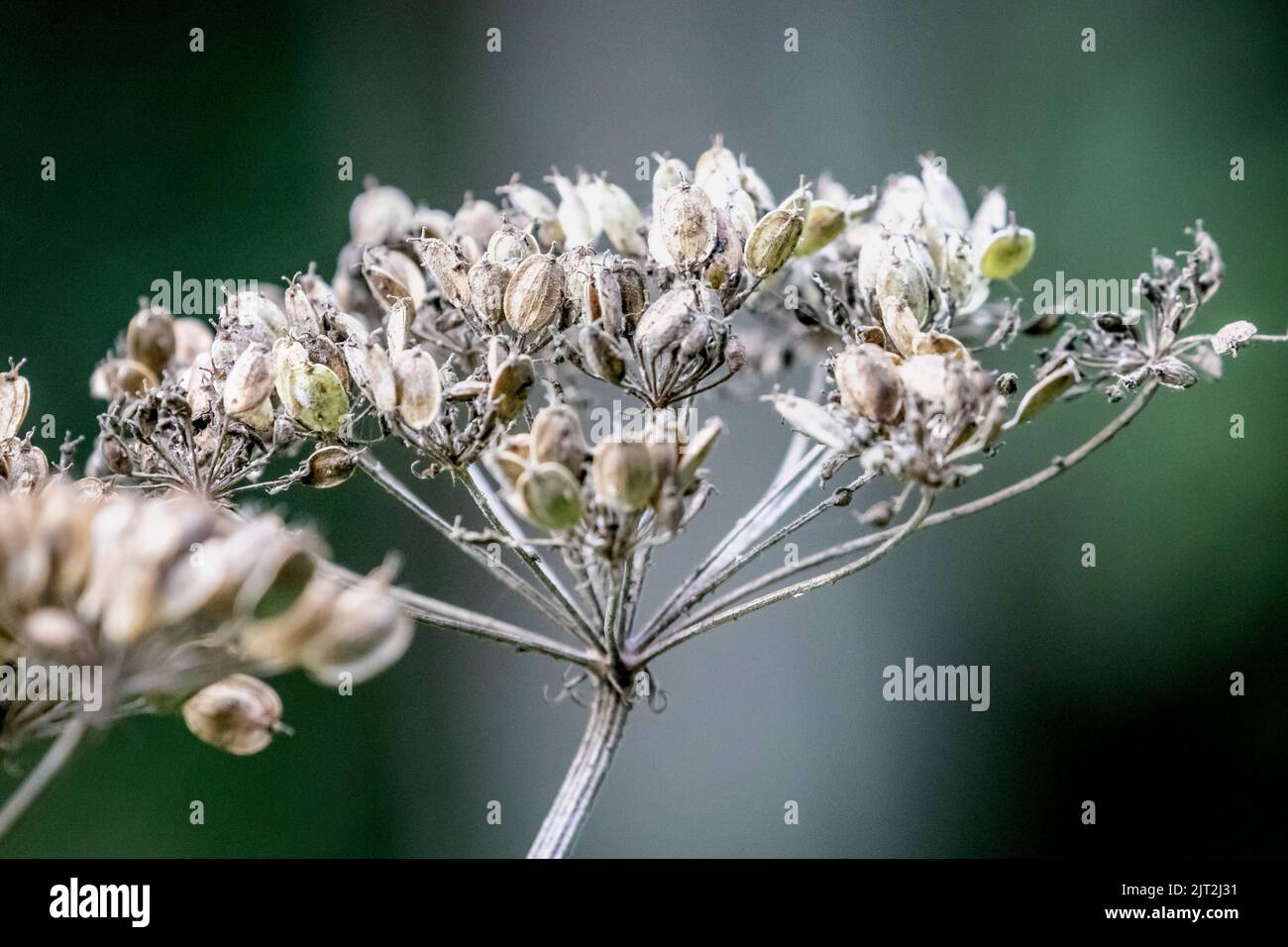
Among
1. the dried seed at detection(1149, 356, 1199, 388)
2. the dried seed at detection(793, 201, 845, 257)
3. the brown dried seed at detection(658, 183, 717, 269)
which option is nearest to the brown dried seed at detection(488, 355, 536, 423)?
the brown dried seed at detection(658, 183, 717, 269)

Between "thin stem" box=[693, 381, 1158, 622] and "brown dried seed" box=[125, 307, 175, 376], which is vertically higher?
"brown dried seed" box=[125, 307, 175, 376]

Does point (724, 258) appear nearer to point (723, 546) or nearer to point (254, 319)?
point (723, 546)

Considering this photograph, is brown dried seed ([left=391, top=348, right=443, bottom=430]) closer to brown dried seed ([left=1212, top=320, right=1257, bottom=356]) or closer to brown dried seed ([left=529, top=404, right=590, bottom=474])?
brown dried seed ([left=529, top=404, right=590, bottom=474])

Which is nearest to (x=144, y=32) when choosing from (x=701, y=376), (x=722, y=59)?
(x=722, y=59)

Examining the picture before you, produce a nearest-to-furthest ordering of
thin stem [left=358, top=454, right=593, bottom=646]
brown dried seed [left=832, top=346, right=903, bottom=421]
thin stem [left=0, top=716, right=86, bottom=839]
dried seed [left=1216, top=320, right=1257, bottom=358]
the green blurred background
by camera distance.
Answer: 1. thin stem [left=0, top=716, right=86, bottom=839]
2. brown dried seed [left=832, top=346, right=903, bottom=421]
3. thin stem [left=358, top=454, right=593, bottom=646]
4. dried seed [left=1216, top=320, right=1257, bottom=358]
5. the green blurred background

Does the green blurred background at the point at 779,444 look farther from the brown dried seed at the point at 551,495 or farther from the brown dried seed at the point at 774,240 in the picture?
the brown dried seed at the point at 551,495

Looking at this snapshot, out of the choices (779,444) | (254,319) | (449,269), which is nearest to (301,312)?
(254,319)
